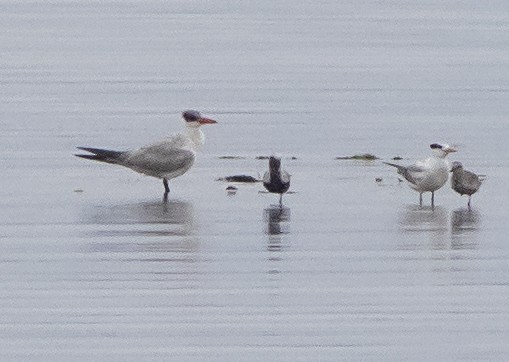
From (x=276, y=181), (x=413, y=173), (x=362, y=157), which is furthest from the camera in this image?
(x=362, y=157)

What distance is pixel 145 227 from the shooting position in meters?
14.3

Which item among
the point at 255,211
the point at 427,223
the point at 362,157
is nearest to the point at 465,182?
the point at 427,223

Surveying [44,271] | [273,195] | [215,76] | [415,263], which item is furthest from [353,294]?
[215,76]

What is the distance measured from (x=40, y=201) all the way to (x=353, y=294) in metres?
4.21

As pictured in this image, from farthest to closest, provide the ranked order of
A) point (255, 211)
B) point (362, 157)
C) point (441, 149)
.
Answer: point (362, 157), point (441, 149), point (255, 211)

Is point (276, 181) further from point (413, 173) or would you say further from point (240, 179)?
point (240, 179)

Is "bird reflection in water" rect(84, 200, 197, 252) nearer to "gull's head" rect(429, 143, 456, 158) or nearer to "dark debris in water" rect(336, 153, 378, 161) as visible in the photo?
"gull's head" rect(429, 143, 456, 158)

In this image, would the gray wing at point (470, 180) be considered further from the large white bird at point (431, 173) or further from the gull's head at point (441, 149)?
the gull's head at point (441, 149)

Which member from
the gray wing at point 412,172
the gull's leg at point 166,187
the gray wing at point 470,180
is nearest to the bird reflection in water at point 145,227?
the gull's leg at point 166,187

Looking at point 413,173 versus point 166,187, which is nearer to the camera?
point 413,173

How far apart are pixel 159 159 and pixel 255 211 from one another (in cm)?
139

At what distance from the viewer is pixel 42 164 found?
17656 mm

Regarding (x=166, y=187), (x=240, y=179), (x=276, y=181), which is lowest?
(x=276, y=181)

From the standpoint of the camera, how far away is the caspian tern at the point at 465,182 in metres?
15.4
